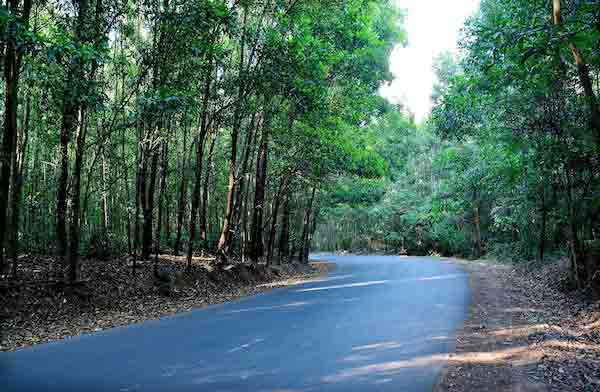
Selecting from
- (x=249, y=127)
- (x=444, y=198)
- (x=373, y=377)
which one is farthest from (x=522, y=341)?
(x=444, y=198)

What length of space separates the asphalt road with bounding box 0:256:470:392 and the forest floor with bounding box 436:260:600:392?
0.35m

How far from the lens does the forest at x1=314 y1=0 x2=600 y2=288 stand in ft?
30.7

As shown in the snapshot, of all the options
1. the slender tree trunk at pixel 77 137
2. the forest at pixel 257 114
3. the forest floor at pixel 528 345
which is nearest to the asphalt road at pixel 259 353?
the forest floor at pixel 528 345

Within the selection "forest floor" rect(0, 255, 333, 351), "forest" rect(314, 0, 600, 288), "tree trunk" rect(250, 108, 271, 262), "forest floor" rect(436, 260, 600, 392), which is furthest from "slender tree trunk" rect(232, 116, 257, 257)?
"forest floor" rect(436, 260, 600, 392)

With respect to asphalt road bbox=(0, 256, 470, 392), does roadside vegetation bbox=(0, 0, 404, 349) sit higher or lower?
higher

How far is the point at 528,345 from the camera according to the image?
708 centimetres

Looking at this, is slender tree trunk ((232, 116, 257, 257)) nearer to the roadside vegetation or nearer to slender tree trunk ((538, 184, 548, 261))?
the roadside vegetation

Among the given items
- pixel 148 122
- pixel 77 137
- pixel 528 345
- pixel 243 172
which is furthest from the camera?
pixel 243 172

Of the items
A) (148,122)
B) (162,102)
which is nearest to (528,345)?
(162,102)

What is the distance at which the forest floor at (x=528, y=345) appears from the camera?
5.47 meters

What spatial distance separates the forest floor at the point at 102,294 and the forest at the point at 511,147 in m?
8.90

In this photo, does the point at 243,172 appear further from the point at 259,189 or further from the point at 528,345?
the point at 528,345

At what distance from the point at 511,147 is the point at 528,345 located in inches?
276

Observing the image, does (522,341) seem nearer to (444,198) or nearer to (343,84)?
(343,84)
